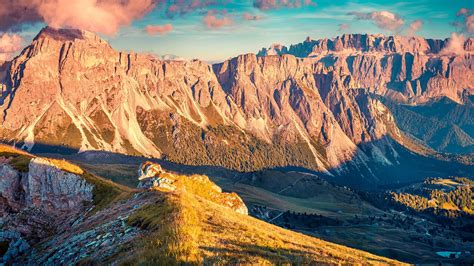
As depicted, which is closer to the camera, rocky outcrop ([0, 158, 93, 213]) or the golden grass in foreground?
the golden grass in foreground

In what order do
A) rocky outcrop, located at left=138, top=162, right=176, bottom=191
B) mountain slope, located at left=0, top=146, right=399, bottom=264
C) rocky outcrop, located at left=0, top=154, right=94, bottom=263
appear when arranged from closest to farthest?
mountain slope, located at left=0, top=146, right=399, bottom=264, rocky outcrop, located at left=0, top=154, right=94, bottom=263, rocky outcrop, located at left=138, top=162, right=176, bottom=191

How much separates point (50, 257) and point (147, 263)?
94.9 ft

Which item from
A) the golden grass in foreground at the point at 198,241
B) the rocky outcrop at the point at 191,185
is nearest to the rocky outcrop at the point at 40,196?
the rocky outcrop at the point at 191,185

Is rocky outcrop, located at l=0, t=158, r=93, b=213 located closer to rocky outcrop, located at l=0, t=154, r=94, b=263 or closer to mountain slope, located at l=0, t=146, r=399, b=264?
rocky outcrop, located at l=0, t=154, r=94, b=263

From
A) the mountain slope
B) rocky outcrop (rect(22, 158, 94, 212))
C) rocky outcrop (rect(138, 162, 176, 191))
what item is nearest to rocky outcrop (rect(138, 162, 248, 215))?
rocky outcrop (rect(138, 162, 176, 191))

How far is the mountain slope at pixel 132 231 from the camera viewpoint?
3172cm

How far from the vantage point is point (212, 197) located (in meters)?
111

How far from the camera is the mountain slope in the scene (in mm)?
31719

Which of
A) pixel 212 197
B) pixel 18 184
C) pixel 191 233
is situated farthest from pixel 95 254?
pixel 212 197

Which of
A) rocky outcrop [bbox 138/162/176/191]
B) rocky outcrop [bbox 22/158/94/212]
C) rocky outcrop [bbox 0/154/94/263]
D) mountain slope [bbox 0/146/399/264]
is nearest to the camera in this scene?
mountain slope [bbox 0/146/399/264]

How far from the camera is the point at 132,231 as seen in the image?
4325 centimetres

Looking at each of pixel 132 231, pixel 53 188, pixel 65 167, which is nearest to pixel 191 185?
pixel 65 167

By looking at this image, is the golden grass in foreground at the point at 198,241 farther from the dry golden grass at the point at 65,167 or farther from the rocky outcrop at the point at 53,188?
the dry golden grass at the point at 65,167

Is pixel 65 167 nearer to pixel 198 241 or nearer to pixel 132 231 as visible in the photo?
pixel 132 231
